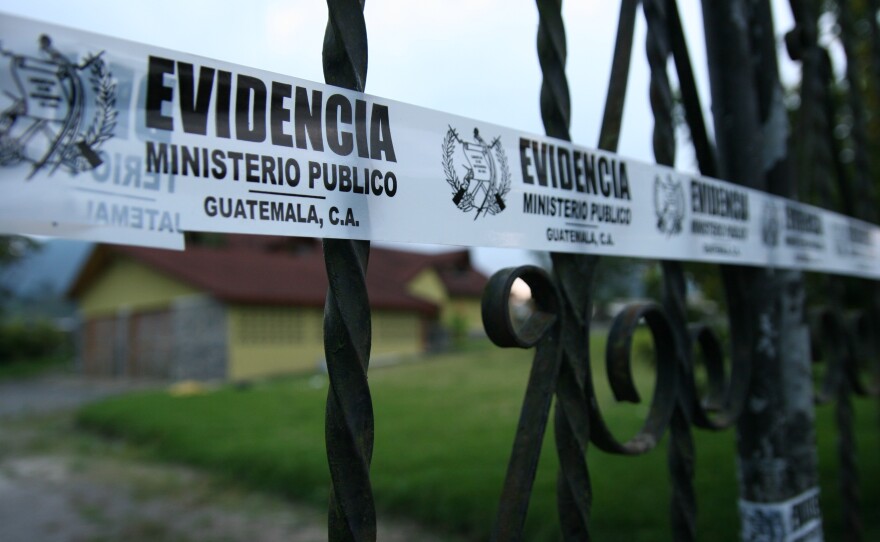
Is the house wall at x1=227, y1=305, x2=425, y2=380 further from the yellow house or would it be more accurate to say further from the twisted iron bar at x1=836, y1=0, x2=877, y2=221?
the twisted iron bar at x1=836, y1=0, x2=877, y2=221

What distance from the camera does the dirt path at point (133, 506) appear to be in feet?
16.8

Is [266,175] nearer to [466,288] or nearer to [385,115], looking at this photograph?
[385,115]

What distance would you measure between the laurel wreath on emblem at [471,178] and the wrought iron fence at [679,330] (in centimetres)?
12

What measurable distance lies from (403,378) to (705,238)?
14452mm

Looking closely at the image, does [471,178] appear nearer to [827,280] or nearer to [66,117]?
[66,117]

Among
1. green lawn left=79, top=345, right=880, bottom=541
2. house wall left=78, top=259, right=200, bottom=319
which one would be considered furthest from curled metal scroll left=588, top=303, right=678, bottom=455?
house wall left=78, top=259, right=200, bottom=319

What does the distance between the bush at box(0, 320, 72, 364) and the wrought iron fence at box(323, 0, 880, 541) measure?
2930 centimetres

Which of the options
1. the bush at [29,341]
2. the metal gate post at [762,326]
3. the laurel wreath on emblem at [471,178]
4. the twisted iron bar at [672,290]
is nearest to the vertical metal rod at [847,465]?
the metal gate post at [762,326]

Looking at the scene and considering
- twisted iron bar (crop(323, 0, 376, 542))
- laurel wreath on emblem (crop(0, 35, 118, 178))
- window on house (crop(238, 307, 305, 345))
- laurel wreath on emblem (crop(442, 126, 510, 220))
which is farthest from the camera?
window on house (crop(238, 307, 305, 345))

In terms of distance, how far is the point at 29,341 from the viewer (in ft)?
91.7

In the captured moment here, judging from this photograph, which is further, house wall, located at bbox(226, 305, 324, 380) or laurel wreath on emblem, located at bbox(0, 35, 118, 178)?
house wall, located at bbox(226, 305, 324, 380)

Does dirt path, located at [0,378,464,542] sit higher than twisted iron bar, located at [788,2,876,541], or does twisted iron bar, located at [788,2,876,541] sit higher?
twisted iron bar, located at [788,2,876,541]

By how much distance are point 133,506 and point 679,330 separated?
17.7 feet

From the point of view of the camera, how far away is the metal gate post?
6.82 feet
